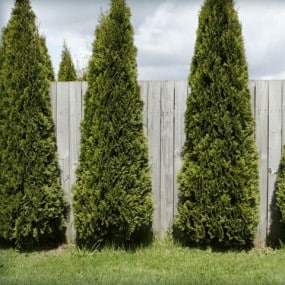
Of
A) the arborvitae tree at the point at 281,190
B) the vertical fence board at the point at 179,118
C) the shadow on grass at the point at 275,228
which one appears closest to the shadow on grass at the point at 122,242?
the vertical fence board at the point at 179,118

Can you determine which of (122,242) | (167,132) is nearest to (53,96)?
(167,132)

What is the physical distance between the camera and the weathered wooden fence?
6926mm

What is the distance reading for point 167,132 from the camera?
705cm

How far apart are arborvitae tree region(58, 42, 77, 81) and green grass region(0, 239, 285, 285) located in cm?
518

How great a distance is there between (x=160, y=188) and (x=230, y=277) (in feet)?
6.68

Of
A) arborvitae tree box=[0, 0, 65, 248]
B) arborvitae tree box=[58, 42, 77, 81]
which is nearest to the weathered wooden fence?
arborvitae tree box=[0, 0, 65, 248]

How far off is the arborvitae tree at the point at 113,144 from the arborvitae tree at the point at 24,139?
1.68 ft

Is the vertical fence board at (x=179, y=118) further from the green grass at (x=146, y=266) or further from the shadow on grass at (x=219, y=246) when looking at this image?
the green grass at (x=146, y=266)

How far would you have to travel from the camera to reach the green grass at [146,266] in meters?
5.36

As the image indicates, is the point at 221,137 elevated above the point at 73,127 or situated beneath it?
situated beneath

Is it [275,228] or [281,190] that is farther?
[275,228]

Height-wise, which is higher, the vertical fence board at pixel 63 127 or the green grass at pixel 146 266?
the vertical fence board at pixel 63 127

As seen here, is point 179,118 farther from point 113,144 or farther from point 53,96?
point 53,96

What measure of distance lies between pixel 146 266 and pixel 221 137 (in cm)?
205
